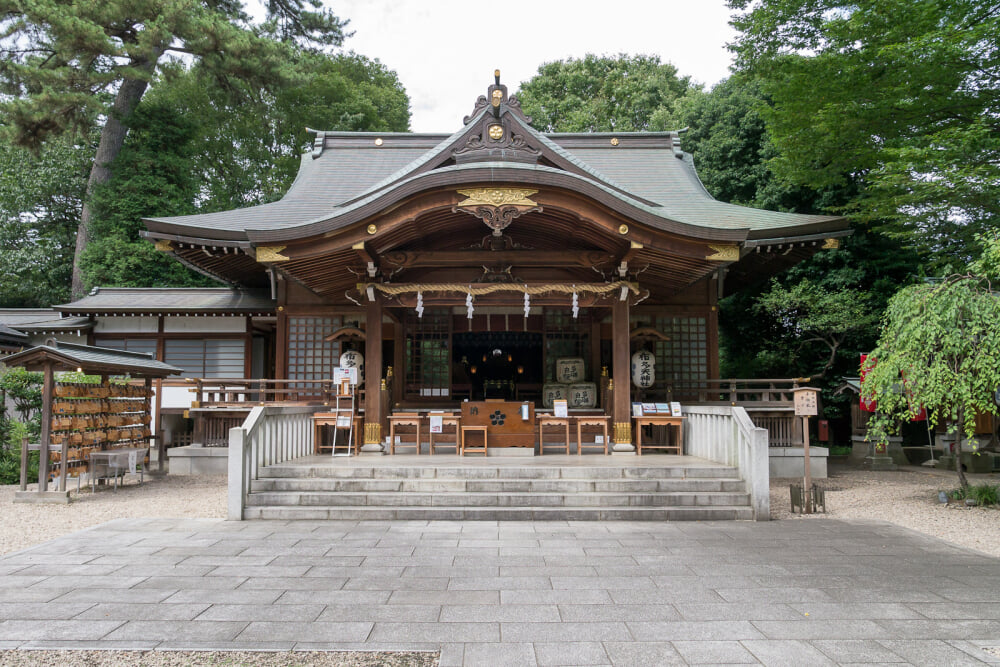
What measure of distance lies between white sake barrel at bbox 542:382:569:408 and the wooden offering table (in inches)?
127

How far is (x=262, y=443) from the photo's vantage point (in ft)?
26.2

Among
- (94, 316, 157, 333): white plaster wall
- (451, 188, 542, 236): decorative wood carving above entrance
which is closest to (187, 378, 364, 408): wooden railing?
(94, 316, 157, 333): white plaster wall

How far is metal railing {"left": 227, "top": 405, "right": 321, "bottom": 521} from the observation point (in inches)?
283

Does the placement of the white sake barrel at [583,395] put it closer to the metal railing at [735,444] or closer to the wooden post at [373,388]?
the metal railing at [735,444]

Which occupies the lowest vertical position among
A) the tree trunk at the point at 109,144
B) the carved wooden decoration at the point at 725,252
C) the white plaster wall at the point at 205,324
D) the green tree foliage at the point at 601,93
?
the white plaster wall at the point at 205,324

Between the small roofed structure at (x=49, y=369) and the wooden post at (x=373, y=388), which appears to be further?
the wooden post at (x=373, y=388)

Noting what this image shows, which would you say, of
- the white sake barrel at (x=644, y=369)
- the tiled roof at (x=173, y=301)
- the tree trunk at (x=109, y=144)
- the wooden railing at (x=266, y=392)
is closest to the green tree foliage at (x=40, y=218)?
the tree trunk at (x=109, y=144)

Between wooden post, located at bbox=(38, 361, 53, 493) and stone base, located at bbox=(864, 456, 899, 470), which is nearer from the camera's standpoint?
wooden post, located at bbox=(38, 361, 53, 493)

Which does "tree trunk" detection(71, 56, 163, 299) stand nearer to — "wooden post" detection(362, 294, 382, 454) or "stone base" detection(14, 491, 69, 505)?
"stone base" detection(14, 491, 69, 505)

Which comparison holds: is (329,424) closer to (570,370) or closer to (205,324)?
(570,370)

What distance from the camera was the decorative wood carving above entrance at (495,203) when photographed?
9.04 m

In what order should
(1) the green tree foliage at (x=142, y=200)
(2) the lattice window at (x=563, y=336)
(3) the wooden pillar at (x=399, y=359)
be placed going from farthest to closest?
(1) the green tree foliage at (x=142, y=200), (2) the lattice window at (x=563, y=336), (3) the wooden pillar at (x=399, y=359)

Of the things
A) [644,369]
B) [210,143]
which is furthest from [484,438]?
→ [210,143]

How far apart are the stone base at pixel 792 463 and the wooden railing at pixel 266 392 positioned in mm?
7833
